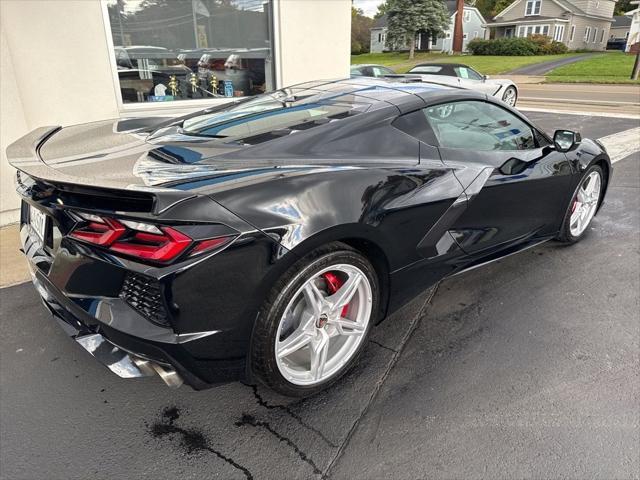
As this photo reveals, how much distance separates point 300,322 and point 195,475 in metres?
0.78

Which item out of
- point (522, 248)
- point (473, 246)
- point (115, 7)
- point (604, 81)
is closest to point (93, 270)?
point (473, 246)

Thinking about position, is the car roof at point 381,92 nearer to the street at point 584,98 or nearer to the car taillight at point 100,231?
the car taillight at point 100,231

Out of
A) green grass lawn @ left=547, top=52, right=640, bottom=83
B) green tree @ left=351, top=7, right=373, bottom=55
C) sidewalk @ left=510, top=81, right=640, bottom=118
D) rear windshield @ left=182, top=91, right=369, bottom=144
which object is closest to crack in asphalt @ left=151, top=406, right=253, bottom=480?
rear windshield @ left=182, top=91, right=369, bottom=144

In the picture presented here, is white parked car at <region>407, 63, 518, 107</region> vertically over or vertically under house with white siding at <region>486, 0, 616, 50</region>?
under

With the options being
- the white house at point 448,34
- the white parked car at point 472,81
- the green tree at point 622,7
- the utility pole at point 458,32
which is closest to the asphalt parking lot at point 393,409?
the white parked car at point 472,81

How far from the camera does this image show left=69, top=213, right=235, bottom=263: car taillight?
67.6 inches

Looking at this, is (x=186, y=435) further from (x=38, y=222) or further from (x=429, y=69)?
(x=429, y=69)

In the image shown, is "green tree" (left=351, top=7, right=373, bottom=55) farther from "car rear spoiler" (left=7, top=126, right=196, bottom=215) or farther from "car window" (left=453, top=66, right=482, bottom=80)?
"car rear spoiler" (left=7, top=126, right=196, bottom=215)

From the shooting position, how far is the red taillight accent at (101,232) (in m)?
1.77

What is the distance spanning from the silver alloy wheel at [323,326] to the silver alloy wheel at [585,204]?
7.79 ft

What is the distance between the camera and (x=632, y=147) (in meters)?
7.96

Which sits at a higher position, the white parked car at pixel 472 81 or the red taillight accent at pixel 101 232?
the red taillight accent at pixel 101 232

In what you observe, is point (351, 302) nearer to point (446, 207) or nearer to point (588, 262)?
point (446, 207)

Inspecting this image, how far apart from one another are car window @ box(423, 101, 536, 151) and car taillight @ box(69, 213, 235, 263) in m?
1.63
